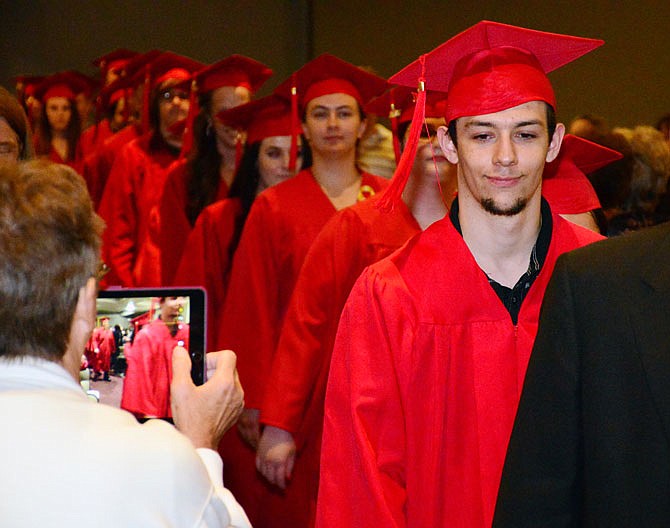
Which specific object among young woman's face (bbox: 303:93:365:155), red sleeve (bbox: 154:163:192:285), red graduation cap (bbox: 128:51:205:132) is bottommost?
red sleeve (bbox: 154:163:192:285)

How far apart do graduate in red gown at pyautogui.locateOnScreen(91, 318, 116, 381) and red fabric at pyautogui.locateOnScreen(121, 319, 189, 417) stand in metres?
0.04

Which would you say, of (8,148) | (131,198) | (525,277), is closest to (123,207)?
(131,198)

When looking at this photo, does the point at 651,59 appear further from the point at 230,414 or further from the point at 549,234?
the point at 230,414

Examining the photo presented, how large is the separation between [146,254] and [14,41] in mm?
4901

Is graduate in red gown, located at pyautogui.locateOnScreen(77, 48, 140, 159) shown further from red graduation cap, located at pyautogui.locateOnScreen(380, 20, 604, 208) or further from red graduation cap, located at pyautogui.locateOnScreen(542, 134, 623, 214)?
red graduation cap, located at pyautogui.locateOnScreen(380, 20, 604, 208)

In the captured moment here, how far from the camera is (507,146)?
2477 millimetres

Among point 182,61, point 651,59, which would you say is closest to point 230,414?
point 182,61

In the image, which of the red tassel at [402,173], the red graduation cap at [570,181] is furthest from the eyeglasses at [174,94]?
the red tassel at [402,173]

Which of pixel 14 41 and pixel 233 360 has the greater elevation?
pixel 14 41

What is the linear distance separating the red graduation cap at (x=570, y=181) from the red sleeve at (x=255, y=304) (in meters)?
1.33

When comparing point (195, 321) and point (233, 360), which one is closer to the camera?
point (233, 360)

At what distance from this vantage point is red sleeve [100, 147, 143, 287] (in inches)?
230

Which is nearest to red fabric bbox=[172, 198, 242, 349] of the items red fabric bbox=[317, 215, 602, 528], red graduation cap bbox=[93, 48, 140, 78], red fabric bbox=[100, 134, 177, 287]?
red fabric bbox=[100, 134, 177, 287]

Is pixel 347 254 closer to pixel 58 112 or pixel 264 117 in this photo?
pixel 264 117
